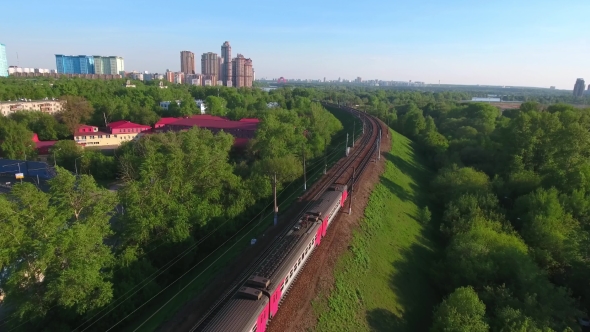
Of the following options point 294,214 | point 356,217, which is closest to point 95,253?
point 294,214

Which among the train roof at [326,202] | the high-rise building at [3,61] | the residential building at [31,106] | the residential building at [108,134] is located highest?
the high-rise building at [3,61]

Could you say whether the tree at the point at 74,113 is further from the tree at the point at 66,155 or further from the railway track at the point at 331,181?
the railway track at the point at 331,181

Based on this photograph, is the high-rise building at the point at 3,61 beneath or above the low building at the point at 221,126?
above

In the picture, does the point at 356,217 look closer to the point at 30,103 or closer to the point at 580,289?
the point at 580,289

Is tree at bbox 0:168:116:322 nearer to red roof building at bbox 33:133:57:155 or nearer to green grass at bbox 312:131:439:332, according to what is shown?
green grass at bbox 312:131:439:332

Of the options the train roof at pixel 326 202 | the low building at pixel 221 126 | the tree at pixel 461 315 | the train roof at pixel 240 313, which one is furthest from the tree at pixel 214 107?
the tree at pixel 461 315

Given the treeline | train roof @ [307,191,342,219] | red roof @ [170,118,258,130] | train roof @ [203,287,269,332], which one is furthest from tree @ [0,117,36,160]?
the treeline
